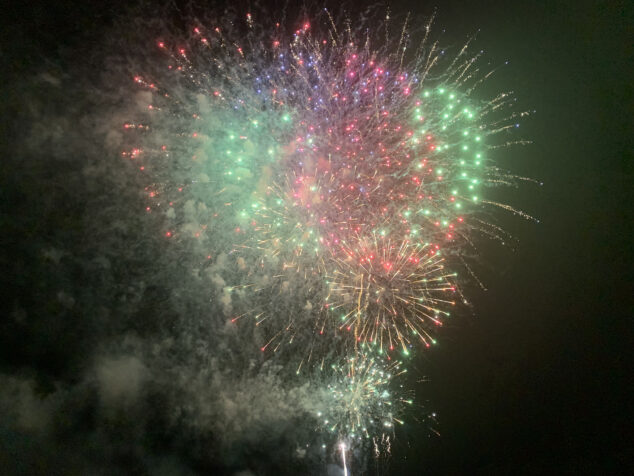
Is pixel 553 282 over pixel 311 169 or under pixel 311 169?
under

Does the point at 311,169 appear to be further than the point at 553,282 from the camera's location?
No

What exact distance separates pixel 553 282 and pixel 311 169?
9.18ft

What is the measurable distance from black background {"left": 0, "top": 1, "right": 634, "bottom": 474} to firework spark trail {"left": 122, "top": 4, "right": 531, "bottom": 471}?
0.72m

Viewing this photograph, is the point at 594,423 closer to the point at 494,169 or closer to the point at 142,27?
the point at 494,169

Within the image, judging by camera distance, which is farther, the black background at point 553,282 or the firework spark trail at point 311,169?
the black background at point 553,282

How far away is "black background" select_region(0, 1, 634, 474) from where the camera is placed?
3342 millimetres

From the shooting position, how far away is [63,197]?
2.86m

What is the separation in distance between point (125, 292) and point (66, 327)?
0.54 meters

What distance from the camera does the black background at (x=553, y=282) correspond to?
3342 mm

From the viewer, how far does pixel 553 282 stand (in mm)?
3545

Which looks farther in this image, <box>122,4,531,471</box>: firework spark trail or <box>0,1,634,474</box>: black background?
<box>0,1,634,474</box>: black background

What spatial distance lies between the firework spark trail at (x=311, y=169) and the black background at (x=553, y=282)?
717 millimetres

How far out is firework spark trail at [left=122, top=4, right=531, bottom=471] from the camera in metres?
2.82

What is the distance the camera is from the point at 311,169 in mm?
2824
